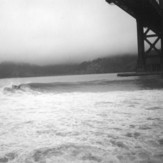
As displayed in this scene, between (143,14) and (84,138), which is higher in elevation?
(143,14)

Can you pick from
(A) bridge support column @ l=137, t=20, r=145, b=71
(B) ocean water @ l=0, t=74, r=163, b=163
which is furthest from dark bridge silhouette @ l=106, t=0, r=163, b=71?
(B) ocean water @ l=0, t=74, r=163, b=163

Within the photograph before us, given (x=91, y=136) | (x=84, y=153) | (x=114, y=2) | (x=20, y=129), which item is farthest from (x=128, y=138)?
(x=114, y=2)

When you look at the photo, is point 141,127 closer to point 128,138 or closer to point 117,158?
point 128,138

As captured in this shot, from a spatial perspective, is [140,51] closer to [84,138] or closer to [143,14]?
[143,14]

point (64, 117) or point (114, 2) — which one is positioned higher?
point (114, 2)

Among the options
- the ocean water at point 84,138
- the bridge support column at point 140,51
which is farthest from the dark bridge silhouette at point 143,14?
the ocean water at point 84,138

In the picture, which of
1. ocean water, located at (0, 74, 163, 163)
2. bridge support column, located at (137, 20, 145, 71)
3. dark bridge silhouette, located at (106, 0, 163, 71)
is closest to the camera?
ocean water, located at (0, 74, 163, 163)

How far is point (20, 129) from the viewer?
13.7 feet

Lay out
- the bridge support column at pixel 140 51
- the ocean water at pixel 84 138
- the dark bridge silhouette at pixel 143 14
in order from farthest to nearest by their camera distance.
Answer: the bridge support column at pixel 140 51, the dark bridge silhouette at pixel 143 14, the ocean water at pixel 84 138

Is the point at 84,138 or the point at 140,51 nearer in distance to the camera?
the point at 84,138

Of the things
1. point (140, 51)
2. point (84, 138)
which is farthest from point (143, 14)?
point (84, 138)

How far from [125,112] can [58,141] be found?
2.47 meters

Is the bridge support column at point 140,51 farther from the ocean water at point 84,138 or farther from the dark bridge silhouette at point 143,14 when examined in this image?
the ocean water at point 84,138

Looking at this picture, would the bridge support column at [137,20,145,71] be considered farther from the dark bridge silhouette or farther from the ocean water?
the ocean water
